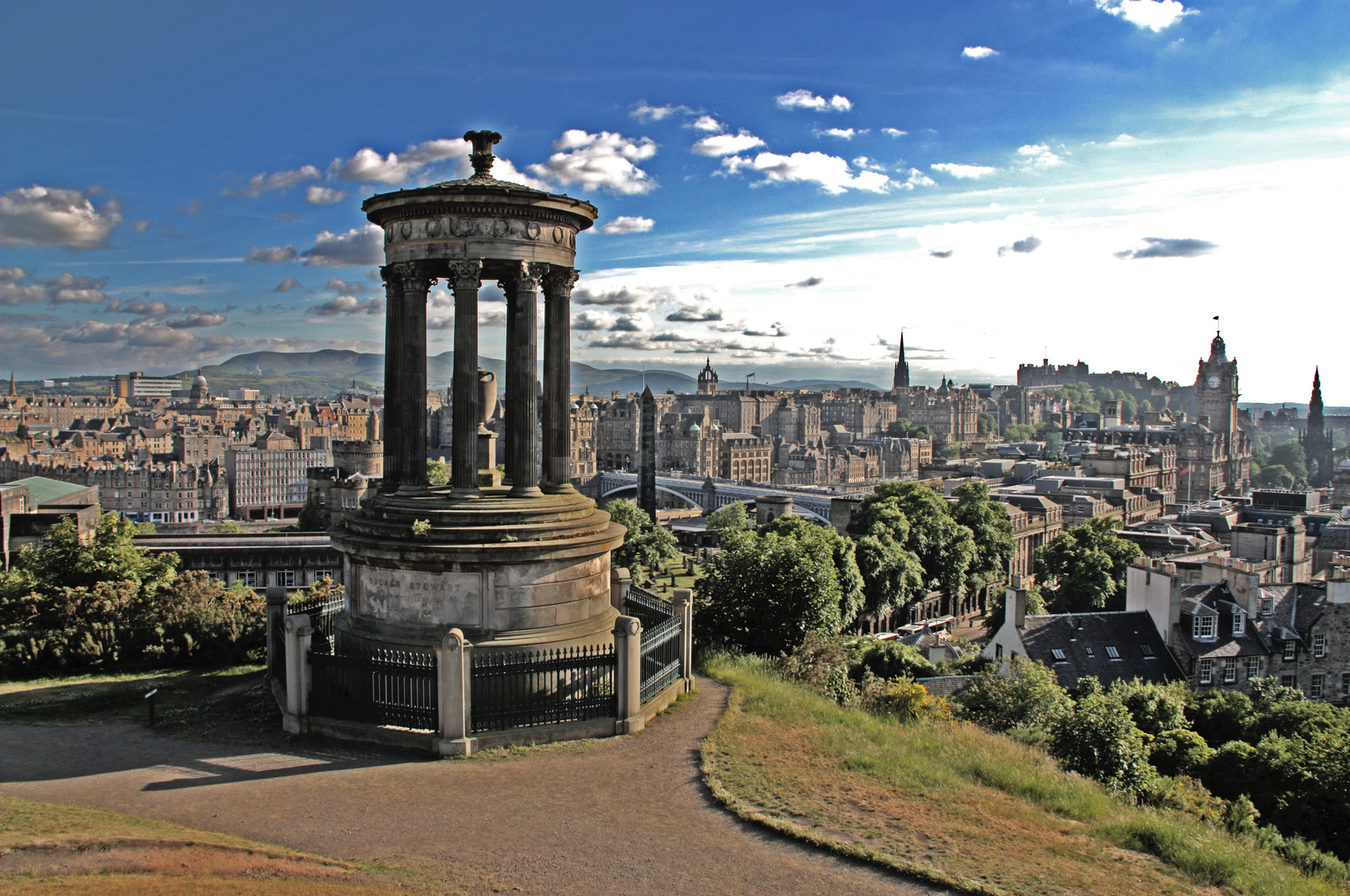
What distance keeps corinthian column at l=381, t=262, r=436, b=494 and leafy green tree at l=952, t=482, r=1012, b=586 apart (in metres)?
60.0

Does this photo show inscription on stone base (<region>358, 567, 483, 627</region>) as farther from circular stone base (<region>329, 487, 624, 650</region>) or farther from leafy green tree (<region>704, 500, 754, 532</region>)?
leafy green tree (<region>704, 500, 754, 532</region>)

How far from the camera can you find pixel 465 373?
16641 mm

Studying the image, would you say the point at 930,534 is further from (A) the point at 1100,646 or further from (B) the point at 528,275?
(B) the point at 528,275

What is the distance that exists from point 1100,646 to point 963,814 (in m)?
35.0

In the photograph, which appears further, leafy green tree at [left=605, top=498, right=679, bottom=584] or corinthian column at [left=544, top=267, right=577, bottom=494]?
leafy green tree at [left=605, top=498, right=679, bottom=584]

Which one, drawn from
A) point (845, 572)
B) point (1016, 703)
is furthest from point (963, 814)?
point (845, 572)

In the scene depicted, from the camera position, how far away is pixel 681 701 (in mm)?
16469

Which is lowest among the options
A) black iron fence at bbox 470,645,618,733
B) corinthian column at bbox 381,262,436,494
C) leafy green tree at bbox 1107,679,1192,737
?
leafy green tree at bbox 1107,679,1192,737

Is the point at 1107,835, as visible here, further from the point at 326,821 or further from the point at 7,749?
the point at 7,749

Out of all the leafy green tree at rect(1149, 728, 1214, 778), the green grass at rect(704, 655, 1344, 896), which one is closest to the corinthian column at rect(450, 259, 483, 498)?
the green grass at rect(704, 655, 1344, 896)

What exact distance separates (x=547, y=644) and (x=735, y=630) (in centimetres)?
1137

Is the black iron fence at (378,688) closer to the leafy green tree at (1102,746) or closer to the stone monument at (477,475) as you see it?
the stone monument at (477,475)

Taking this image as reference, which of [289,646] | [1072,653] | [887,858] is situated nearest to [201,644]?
[289,646]

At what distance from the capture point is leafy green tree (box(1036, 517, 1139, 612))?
6353 centimetres
